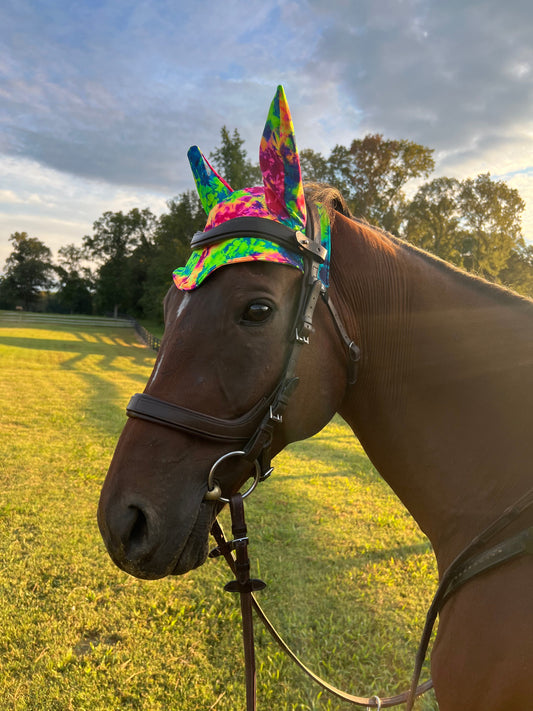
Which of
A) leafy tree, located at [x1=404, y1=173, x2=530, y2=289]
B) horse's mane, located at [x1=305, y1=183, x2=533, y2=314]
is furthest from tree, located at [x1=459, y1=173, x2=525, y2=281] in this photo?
horse's mane, located at [x1=305, y1=183, x2=533, y2=314]

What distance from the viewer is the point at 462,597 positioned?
56.8 inches

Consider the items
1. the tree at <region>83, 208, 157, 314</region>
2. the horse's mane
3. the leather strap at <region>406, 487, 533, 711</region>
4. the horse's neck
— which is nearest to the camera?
the leather strap at <region>406, 487, 533, 711</region>

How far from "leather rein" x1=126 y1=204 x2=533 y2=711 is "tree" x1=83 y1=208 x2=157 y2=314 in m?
65.3

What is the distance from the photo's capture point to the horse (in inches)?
54.2

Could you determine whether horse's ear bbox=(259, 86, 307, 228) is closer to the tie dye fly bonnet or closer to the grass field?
the tie dye fly bonnet

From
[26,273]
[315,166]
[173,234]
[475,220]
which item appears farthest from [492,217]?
[26,273]

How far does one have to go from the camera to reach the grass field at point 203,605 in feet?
10.00

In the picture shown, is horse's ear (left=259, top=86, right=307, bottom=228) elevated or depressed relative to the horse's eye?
elevated

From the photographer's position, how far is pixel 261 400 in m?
1.54

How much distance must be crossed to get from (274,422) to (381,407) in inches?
21.3

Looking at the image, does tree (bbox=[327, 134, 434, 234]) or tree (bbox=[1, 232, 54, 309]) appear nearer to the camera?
tree (bbox=[327, 134, 434, 234])

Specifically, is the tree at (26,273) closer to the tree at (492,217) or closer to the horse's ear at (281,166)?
the tree at (492,217)

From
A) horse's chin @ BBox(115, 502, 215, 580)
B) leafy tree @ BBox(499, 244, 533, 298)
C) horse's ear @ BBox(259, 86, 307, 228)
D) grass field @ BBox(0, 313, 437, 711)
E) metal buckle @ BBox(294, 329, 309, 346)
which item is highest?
leafy tree @ BBox(499, 244, 533, 298)

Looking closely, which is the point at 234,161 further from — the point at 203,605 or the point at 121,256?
the point at 121,256
